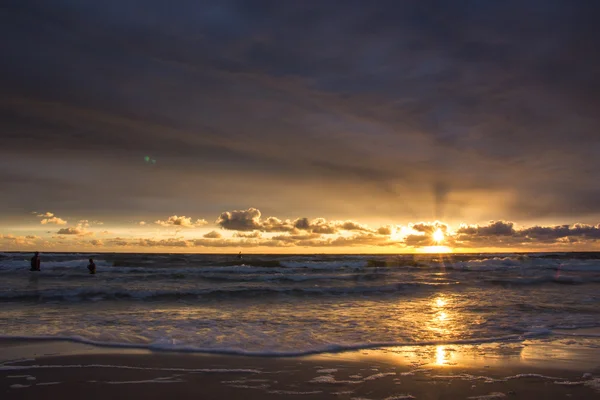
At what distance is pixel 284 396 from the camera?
6.57 m

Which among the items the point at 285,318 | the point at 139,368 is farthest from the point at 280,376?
the point at 285,318

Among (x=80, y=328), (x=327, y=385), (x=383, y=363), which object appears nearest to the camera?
(x=327, y=385)

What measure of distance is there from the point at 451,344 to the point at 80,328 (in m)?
9.40

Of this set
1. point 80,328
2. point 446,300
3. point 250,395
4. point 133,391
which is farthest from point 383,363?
point 446,300

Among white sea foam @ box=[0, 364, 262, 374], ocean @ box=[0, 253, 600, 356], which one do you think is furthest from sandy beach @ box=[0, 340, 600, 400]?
ocean @ box=[0, 253, 600, 356]

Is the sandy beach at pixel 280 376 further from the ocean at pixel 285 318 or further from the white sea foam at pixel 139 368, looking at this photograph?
the ocean at pixel 285 318

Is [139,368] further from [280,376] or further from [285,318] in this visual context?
[285,318]

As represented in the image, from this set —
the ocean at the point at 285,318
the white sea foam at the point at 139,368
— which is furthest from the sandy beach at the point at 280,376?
the ocean at the point at 285,318

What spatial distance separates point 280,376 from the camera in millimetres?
7625

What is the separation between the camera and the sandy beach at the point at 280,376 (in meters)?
6.64

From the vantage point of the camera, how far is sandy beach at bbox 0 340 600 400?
664 cm

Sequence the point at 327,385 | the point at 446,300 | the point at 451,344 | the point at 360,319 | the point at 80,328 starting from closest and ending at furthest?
the point at 327,385 < the point at 451,344 < the point at 80,328 < the point at 360,319 < the point at 446,300

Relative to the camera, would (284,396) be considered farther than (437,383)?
No

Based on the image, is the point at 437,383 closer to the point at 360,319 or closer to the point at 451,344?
the point at 451,344
